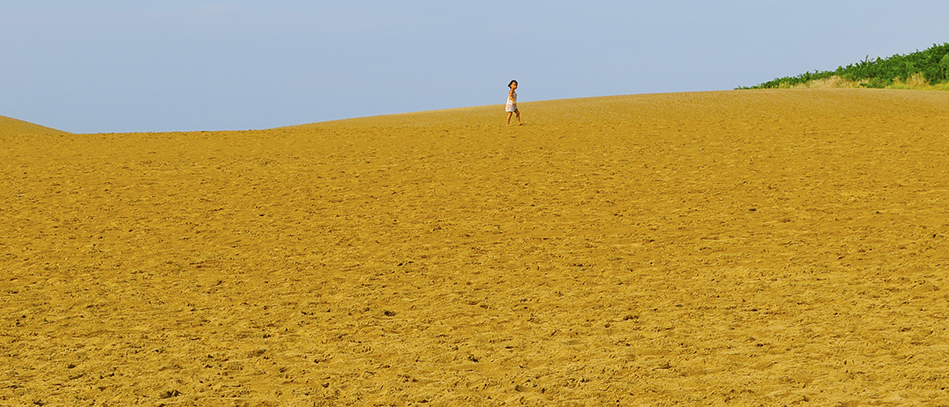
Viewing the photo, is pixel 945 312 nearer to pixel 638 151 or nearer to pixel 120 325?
pixel 120 325

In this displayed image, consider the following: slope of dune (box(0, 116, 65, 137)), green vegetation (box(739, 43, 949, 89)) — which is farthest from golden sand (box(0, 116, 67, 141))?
green vegetation (box(739, 43, 949, 89))

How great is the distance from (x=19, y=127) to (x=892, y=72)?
41716 mm

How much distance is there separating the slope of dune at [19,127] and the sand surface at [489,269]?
13.2 m

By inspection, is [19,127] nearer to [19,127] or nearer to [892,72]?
[19,127]

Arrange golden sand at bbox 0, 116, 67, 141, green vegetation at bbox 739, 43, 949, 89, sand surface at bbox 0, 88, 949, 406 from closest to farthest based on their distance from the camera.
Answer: sand surface at bbox 0, 88, 949, 406 < golden sand at bbox 0, 116, 67, 141 < green vegetation at bbox 739, 43, 949, 89

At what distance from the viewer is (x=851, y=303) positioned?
8320 millimetres

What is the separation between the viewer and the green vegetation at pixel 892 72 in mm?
45156

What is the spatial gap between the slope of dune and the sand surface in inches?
520

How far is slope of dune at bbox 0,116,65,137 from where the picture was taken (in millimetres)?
31484

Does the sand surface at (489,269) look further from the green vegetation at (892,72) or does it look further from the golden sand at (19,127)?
the green vegetation at (892,72)

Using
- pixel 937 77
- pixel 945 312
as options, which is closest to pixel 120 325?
pixel 945 312

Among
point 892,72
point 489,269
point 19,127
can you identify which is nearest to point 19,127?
point 19,127

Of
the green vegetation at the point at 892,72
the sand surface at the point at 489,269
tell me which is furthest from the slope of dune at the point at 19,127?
the green vegetation at the point at 892,72

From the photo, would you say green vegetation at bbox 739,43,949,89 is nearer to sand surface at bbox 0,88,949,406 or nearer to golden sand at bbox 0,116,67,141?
sand surface at bbox 0,88,949,406
